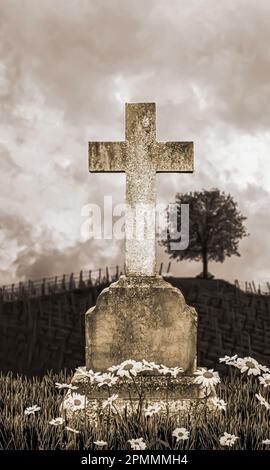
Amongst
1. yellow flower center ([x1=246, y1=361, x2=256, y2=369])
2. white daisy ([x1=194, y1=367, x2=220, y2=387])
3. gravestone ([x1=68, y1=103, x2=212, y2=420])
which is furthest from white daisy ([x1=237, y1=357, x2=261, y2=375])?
gravestone ([x1=68, y1=103, x2=212, y2=420])

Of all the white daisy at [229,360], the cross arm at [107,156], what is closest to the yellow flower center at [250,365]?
the white daisy at [229,360]

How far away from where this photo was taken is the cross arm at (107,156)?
20.2ft

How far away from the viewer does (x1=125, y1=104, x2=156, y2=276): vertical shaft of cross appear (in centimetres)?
602

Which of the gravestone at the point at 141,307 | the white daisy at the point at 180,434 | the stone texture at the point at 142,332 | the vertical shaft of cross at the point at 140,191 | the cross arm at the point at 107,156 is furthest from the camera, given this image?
the cross arm at the point at 107,156

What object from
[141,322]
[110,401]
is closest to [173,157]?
[141,322]

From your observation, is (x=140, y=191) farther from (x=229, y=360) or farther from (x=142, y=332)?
(x=229, y=360)

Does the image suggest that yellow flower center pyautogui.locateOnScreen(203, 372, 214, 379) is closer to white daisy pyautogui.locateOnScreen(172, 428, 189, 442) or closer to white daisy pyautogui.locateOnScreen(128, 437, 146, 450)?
white daisy pyautogui.locateOnScreen(172, 428, 189, 442)

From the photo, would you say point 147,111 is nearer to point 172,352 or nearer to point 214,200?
point 172,352

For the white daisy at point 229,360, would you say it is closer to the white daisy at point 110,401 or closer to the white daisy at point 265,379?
the white daisy at point 265,379

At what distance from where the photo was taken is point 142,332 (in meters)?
5.79
